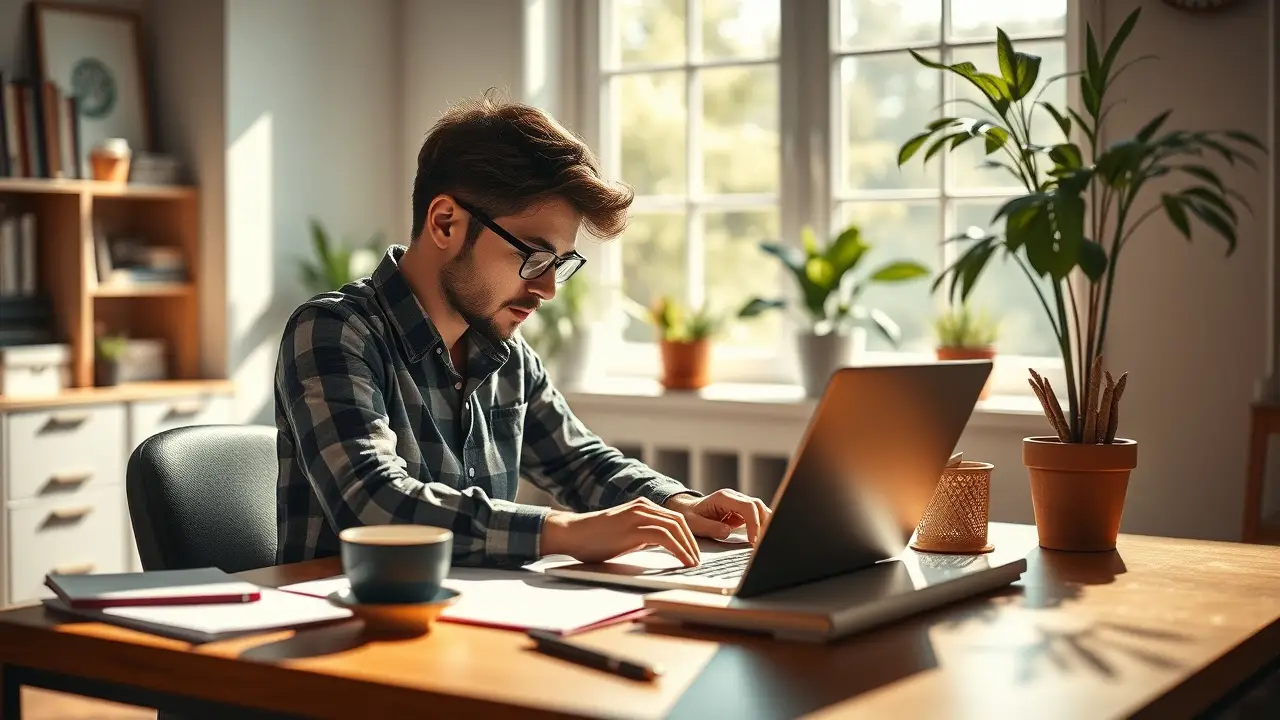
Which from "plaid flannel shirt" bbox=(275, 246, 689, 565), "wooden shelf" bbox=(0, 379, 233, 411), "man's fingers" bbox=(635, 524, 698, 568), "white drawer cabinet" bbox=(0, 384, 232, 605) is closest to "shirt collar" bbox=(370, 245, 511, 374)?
"plaid flannel shirt" bbox=(275, 246, 689, 565)

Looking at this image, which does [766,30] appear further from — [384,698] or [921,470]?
[384,698]

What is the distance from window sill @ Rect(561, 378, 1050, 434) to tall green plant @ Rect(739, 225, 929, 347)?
→ 9.8 inches

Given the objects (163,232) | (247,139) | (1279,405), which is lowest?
(1279,405)

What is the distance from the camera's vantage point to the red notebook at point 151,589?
4.37ft

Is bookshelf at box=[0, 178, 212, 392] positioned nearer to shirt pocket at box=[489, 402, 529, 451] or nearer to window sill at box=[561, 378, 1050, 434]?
window sill at box=[561, 378, 1050, 434]

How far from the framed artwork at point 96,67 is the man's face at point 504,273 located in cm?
269

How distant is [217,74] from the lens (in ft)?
14.2

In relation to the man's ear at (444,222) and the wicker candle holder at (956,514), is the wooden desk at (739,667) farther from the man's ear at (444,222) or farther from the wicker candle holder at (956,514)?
the man's ear at (444,222)

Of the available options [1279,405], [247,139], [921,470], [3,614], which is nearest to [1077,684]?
[921,470]

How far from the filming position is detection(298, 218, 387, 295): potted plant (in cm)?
438

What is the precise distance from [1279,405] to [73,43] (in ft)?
11.5

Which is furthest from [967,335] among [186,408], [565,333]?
[186,408]

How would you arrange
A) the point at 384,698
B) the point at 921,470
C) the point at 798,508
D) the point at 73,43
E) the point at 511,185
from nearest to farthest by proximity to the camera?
1. the point at 384,698
2. the point at 798,508
3. the point at 921,470
4. the point at 511,185
5. the point at 73,43

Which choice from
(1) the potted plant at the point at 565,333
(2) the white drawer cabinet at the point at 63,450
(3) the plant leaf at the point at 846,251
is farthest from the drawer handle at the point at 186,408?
(3) the plant leaf at the point at 846,251
